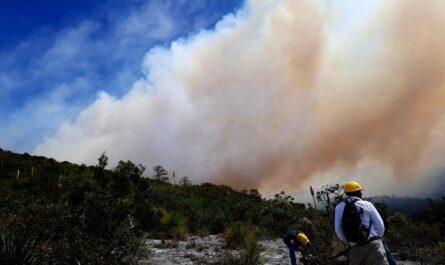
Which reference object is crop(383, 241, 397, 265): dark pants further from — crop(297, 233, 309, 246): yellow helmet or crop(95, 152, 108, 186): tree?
crop(95, 152, 108, 186): tree

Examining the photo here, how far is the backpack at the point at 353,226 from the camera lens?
6191mm

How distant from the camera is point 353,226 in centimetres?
622

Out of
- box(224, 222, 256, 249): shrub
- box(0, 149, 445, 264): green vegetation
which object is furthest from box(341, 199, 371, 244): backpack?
box(224, 222, 256, 249): shrub

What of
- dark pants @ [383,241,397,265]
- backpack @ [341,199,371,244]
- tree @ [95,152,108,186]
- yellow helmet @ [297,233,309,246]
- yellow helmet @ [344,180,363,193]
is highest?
tree @ [95,152,108,186]

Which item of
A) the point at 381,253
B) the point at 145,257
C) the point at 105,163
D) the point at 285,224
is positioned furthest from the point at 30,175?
the point at 381,253

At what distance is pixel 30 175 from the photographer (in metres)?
41.4

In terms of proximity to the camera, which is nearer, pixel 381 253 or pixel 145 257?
pixel 381 253

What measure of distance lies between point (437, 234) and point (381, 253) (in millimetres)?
13250

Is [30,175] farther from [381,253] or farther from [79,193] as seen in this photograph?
[381,253]

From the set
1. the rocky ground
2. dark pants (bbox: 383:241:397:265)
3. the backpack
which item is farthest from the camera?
the rocky ground

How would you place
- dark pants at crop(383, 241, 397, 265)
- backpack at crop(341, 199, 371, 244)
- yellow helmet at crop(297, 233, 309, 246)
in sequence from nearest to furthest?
1. yellow helmet at crop(297, 233, 309, 246)
2. backpack at crop(341, 199, 371, 244)
3. dark pants at crop(383, 241, 397, 265)

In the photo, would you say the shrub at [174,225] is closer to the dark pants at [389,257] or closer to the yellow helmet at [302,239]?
the dark pants at [389,257]

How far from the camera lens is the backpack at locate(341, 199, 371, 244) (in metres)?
6.19

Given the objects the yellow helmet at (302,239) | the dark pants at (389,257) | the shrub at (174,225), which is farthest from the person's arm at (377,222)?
the shrub at (174,225)
